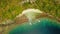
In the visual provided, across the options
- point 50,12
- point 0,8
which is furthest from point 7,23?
point 50,12

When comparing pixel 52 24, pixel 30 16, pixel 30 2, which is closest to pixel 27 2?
pixel 30 2

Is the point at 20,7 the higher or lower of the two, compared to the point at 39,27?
higher

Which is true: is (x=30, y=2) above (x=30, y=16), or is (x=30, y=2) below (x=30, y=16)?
above

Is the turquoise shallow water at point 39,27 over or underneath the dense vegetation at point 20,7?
underneath

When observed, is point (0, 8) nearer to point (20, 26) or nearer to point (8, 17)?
point (8, 17)

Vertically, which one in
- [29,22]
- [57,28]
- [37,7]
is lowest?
[57,28]

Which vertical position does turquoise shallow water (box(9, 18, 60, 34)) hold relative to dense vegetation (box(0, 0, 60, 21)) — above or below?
below
